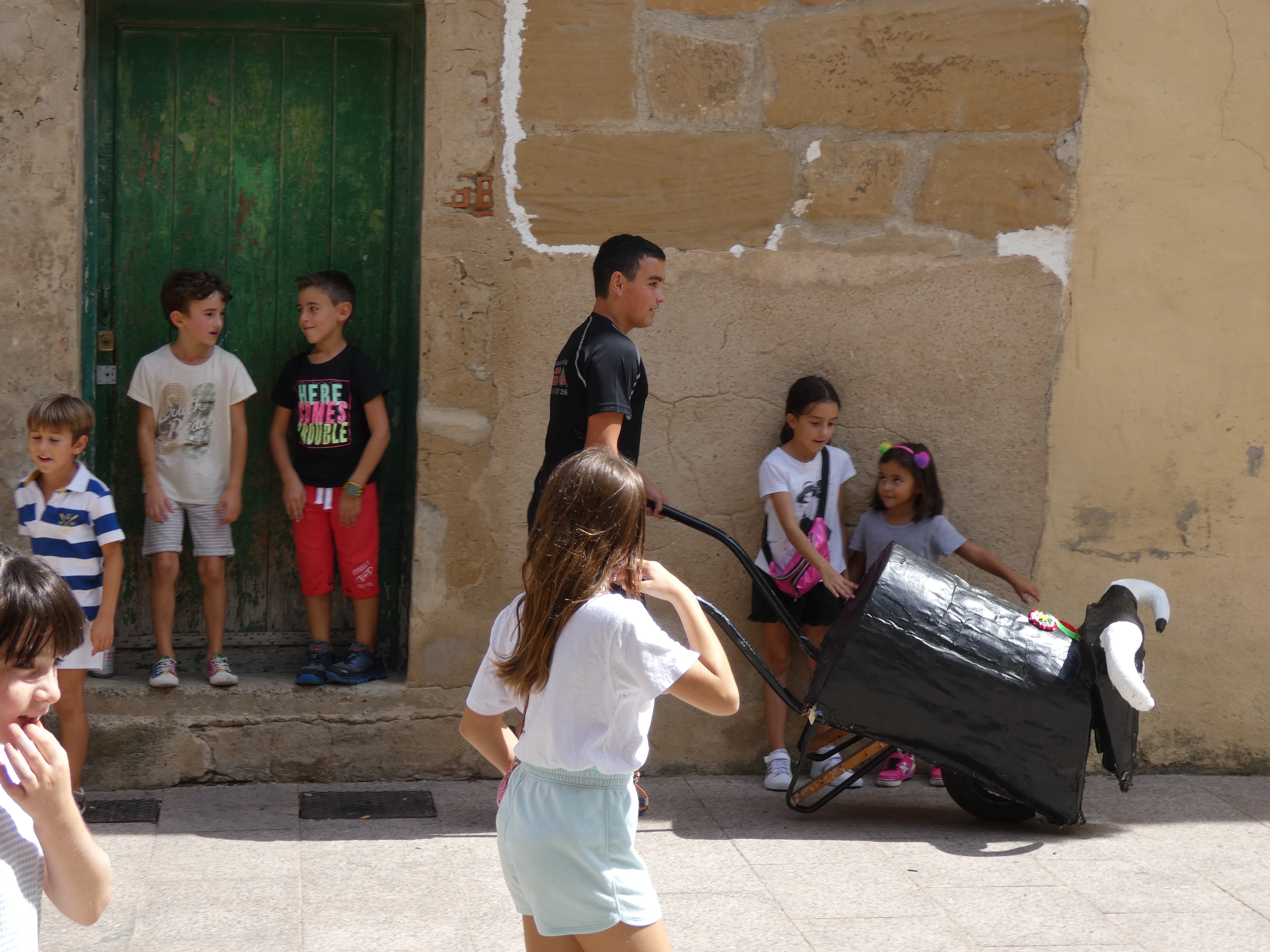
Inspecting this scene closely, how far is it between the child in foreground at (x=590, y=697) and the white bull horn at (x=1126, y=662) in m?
1.86

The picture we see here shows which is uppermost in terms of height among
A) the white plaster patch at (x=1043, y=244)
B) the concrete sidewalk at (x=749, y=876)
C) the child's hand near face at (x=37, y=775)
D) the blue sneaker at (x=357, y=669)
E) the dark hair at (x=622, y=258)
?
the white plaster patch at (x=1043, y=244)

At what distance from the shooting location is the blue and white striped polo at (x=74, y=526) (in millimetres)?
4148

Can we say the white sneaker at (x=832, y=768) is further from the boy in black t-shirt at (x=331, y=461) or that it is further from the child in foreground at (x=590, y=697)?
the child in foreground at (x=590, y=697)

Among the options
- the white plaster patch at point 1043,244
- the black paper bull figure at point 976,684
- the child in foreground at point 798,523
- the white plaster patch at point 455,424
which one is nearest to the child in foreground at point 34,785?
the black paper bull figure at point 976,684

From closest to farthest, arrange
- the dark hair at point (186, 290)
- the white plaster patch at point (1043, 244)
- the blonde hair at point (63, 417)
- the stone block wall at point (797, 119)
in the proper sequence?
the blonde hair at point (63, 417) → the dark hair at point (186, 290) → the stone block wall at point (797, 119) → the white plaster patch at point (1043, 244)

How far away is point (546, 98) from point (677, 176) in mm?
511

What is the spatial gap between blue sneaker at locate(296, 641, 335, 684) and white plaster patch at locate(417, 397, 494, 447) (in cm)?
85

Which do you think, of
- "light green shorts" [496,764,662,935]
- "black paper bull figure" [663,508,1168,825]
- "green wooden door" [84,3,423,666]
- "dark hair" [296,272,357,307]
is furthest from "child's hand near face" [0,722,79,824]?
"green wooden door" [84,3,423,666]

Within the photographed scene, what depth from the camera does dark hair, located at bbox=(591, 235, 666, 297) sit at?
163 inches

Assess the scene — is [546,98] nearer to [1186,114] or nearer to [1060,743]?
[1186,114]

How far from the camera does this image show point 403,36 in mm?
4762

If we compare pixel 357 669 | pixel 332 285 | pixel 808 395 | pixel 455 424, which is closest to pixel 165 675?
pixel 357 669

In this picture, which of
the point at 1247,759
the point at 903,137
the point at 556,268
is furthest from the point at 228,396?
the point at 1247,759

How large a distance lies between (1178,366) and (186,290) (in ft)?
11.3
